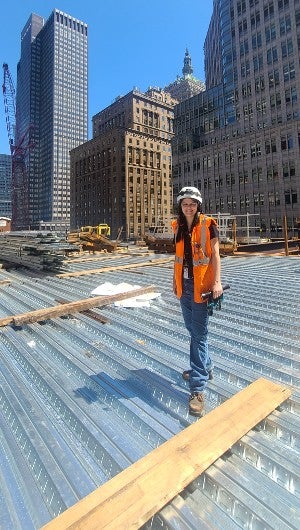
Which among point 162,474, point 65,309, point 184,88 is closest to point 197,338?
point 162,474

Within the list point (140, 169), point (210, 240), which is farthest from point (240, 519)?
point (140, 169)

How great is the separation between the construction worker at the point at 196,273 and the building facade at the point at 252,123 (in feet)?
212

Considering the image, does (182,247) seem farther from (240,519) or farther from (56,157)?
(56,157)

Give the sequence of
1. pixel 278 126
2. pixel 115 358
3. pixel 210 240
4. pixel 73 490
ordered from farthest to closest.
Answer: pixel 278 126 < pixel 115 358 < pixel 210 240 < pixel 73 490

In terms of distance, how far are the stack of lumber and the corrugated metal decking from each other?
5007 millimetres

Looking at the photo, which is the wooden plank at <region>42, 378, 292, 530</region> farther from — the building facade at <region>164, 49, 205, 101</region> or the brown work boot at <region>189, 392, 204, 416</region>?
the building facade at <region>164, 49, 205, 101</region>

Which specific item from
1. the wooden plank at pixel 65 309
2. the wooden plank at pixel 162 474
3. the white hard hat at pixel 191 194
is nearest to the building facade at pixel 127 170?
the wooden plank at pixel 65 309

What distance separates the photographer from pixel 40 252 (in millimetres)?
12164

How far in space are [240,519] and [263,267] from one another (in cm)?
1074

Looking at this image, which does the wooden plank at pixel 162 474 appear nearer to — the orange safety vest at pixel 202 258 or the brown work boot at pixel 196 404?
the brown work boot at pixel 196 404

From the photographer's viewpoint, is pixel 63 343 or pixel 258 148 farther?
pixel 258 148

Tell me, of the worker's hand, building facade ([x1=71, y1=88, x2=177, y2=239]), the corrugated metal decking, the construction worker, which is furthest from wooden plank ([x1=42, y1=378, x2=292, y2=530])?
building facade ([x1=71, y1=88, x2=177, y2=239])

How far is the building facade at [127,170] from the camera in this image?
108 metres

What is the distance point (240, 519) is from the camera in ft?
6.71
